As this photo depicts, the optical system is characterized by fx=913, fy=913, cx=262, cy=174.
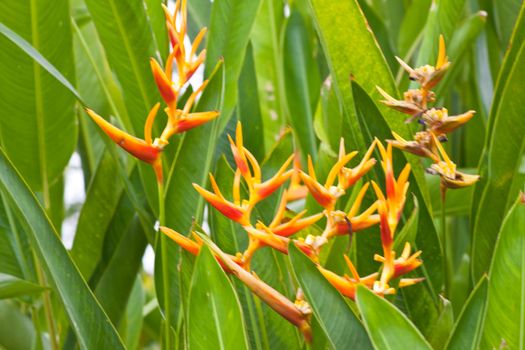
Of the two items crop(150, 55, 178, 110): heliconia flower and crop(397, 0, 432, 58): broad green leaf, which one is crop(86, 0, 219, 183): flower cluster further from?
crop(397, 0, 432, 58): broad green leaf

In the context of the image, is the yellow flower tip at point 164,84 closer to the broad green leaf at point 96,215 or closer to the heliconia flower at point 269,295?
the heliconia flower at point 269,295

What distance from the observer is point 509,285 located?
0.59 meters

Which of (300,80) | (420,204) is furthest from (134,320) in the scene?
(420,204)

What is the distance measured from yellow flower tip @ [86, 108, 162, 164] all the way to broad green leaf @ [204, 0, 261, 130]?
11.4 inches

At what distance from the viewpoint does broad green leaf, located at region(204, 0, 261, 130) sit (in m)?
0.99

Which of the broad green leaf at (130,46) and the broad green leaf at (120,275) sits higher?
the broad green leaf at (130,46)

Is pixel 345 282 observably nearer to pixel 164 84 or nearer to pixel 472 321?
pixel 472 321

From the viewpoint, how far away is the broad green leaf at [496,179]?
865 millimetres

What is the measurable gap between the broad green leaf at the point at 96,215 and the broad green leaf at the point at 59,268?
29 cm

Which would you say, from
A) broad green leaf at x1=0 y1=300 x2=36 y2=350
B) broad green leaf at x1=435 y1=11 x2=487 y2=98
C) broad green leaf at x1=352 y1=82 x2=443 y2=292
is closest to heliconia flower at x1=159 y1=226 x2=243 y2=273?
broad green leaf at x1=352 y1=82 x2=443 y2=292

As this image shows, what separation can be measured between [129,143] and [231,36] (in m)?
0.34

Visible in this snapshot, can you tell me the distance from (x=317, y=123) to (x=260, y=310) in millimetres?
392

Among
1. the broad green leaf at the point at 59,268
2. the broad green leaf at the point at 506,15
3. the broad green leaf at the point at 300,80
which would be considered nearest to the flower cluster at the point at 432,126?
the broad green leaf at the point at 59,268

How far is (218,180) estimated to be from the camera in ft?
2.88
